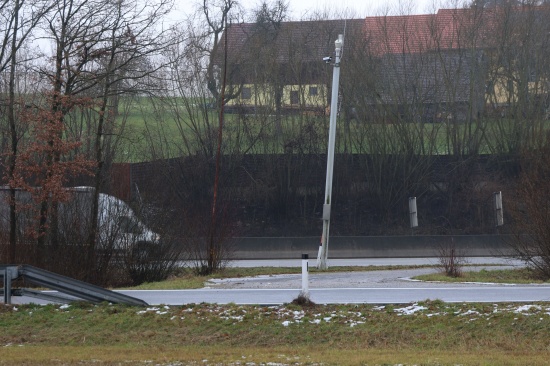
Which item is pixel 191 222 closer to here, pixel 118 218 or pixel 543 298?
pixel 118 218

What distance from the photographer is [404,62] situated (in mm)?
38875

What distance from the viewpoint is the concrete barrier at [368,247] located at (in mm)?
29594

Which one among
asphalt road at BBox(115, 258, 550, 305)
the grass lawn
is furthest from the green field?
the grass lawn

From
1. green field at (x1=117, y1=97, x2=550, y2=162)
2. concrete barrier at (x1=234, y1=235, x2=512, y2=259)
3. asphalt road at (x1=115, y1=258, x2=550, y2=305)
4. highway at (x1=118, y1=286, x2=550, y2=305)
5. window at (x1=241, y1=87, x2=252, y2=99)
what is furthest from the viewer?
green field at (x1=117, y1=97, x2=550, y2=162)

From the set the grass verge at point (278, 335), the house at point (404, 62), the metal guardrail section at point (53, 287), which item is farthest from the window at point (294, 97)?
the grass verge at point (278, 335)

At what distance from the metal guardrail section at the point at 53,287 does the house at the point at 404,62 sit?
26.7 m

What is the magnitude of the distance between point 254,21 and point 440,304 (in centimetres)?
3082

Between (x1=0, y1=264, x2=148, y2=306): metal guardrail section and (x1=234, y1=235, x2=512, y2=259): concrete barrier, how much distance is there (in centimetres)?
1643

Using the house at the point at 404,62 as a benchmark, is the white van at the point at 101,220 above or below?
below

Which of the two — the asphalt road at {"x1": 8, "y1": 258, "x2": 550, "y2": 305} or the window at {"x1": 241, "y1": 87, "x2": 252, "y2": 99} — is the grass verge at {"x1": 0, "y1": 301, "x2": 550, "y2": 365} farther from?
the window at {"x1": 241, "y1": 87, "x2": 252, "y2": 99}

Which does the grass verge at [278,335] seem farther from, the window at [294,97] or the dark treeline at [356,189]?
the window at [294,97]

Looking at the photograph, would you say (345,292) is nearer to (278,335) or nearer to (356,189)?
(278,335)

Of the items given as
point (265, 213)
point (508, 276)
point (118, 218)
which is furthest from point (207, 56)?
point (508, 276)

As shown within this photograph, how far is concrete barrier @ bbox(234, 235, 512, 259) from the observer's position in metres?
29.6
